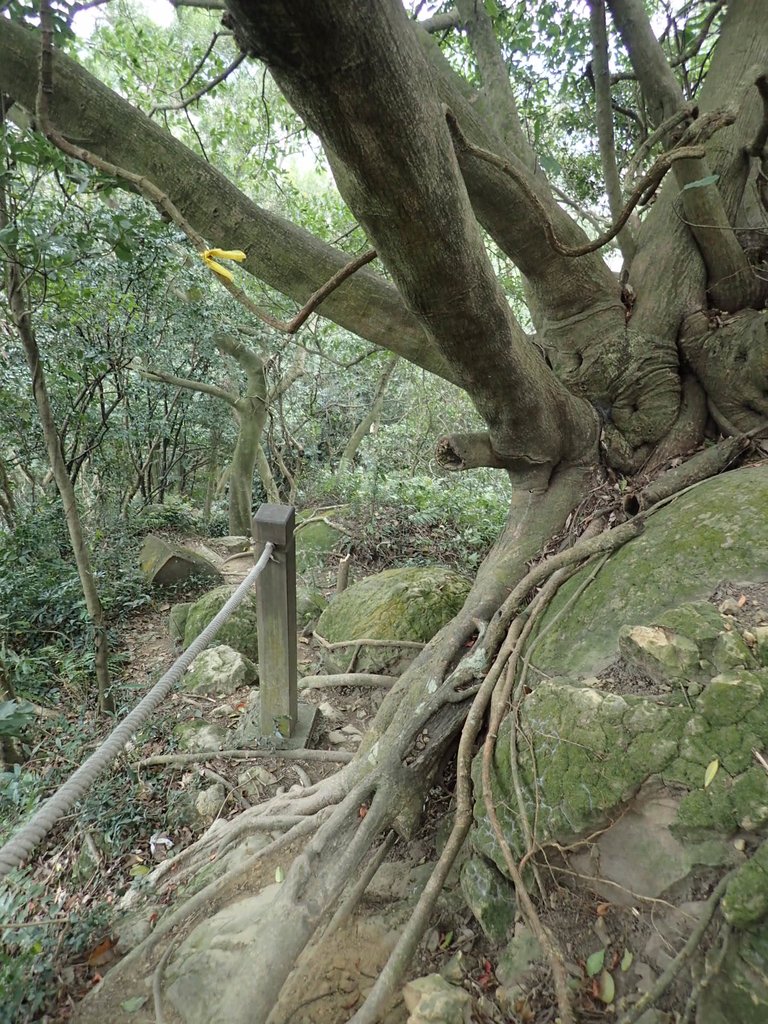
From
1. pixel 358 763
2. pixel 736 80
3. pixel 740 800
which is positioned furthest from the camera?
pixel 736 80

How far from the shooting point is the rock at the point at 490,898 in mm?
1523

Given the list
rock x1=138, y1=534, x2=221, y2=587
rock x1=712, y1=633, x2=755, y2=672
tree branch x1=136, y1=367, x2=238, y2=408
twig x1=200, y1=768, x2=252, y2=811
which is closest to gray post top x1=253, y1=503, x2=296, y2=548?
twig x1=200, y1=768, x2=252, y2=811

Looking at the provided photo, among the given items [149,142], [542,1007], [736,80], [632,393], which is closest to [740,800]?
[542,1007]

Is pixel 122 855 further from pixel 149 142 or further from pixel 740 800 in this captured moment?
pixel 149 142

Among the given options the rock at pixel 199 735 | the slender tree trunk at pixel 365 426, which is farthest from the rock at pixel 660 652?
the slender tree trunk at pixel 365 426

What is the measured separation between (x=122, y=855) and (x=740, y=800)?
7.71ft

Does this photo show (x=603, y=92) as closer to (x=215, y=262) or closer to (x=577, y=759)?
(x=215, y=262)

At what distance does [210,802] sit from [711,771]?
6.98ft

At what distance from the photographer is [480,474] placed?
814cm

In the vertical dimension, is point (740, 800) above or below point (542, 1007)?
above

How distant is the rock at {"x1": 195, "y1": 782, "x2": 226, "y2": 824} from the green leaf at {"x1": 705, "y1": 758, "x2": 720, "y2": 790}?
6.80 ft

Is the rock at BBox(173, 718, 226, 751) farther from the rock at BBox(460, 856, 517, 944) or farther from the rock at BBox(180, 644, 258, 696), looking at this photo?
the rock at BBox(460, 856, 517, 944)

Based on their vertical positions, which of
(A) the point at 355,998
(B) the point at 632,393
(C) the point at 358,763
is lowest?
(A) the point at 355,998

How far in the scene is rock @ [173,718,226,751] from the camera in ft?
9.27
